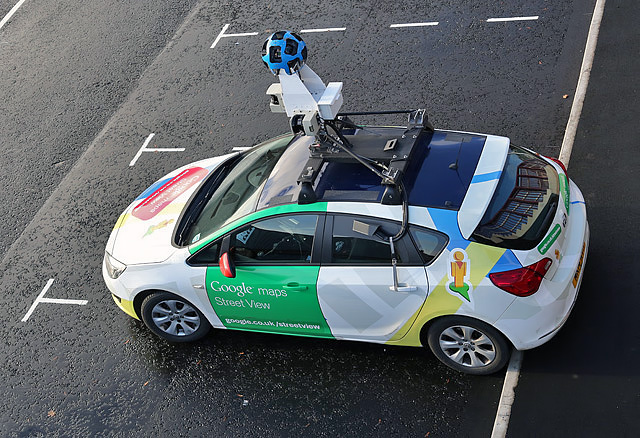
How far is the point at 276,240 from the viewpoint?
20.4ft

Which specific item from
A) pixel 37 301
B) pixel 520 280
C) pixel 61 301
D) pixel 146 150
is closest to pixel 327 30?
pixel 146 150

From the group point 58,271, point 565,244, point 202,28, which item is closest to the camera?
point 565,244

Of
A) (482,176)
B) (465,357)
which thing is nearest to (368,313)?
(465,357)

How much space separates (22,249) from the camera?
8.88m

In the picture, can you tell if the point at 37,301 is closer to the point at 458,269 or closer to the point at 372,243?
the point at 372,243

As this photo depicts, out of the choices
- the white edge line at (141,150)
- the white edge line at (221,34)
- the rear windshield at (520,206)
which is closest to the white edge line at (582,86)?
the rear windshield at (520,206)

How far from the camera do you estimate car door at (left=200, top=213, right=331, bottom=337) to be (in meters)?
6.09

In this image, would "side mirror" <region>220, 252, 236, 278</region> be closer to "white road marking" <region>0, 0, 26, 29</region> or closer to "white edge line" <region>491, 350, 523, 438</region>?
"white edge line" <region>491, 350, 523, 438</region>

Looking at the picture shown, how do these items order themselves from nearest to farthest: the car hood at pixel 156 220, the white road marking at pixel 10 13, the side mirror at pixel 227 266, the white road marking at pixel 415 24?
→ the side mirror at pixel 227 266 → the car hood at pixel 156 220 → the white road marking at pixel 415 24 → the white road marking at pixel 10 13

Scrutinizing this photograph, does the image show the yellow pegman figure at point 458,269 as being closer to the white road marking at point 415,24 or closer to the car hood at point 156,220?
the car hood at point 156,220

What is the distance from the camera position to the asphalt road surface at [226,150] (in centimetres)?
618

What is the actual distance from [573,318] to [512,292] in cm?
131

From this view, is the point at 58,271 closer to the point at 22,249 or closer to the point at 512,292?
the point at 22,249

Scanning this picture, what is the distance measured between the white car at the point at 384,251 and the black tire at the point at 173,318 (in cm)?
2
